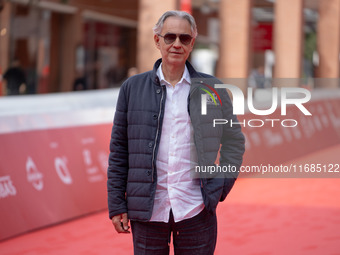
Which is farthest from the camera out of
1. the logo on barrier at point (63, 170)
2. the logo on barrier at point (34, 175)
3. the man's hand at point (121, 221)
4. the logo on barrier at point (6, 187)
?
the logo on barrier at point (63, 170)

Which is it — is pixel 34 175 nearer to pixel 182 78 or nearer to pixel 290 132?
pixel 182 78

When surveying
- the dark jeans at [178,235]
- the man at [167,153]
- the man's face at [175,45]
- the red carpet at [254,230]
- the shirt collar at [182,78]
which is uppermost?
the man's face at [175,45]

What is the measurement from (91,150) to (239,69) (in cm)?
950

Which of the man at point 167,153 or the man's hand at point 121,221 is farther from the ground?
the man at point 167,153

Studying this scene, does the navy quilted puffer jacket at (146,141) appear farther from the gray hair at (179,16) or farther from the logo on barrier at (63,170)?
the logo on barrier at (63,170)

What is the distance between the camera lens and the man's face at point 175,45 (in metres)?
3.27

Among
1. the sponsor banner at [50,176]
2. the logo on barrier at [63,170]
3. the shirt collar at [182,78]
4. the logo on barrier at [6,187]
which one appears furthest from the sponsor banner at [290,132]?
the shirt collar at [182,78]

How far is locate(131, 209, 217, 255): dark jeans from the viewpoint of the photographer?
10.9ft

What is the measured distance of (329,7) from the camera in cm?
2444

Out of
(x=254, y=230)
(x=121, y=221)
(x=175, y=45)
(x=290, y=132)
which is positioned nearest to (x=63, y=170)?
(x=254, y=230)

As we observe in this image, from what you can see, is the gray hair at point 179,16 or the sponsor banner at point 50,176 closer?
the gray hair at point 179,16

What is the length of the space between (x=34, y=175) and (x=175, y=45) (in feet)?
15.0

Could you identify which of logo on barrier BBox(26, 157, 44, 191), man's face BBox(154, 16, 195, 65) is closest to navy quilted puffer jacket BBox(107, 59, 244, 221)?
man's face BBox(154, 16, 195, 65)

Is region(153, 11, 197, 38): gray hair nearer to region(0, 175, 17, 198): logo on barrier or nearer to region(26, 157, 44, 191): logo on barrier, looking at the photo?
region(0, 175, 17, 198): logo on barrier
